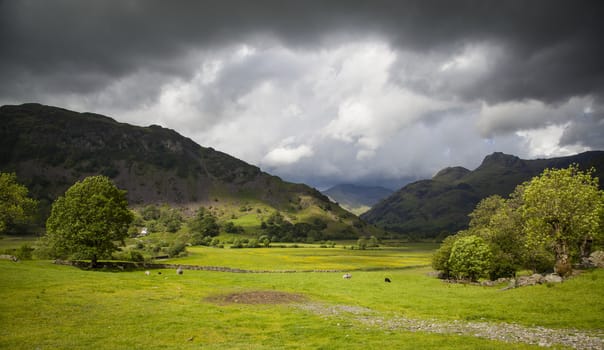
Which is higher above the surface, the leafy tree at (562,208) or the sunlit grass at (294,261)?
the leafy tree at (562,208)

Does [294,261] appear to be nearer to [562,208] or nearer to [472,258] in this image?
[472,258]

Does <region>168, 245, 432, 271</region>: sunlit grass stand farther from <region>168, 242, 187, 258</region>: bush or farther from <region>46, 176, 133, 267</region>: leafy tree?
<region>46, 176, 133, 267</region>: leafy tree

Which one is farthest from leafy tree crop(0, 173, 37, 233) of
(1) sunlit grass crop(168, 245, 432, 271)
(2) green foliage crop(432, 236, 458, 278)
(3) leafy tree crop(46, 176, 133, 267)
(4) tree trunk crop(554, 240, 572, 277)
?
(4) tree trunk crop(554, 240, 572, 277)

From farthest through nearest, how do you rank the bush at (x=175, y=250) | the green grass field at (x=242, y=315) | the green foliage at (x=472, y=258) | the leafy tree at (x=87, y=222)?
the bush at (x=175, y=250) → the leafy tree at (x=87, y=222) → the green foliage at (x=472, y=258) → the green grass field at (x=242, y=315)

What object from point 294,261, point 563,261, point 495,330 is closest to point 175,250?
point 294,261

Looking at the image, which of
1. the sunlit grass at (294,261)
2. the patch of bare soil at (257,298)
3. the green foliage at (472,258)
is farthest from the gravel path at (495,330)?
the sunlit grass at (294,261)

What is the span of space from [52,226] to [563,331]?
271 ft

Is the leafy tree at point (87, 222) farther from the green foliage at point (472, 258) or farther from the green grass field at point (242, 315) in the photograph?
the green foliage at point (472, 258)

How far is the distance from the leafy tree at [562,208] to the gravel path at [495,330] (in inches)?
944

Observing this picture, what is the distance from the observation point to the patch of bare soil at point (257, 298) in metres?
37.1

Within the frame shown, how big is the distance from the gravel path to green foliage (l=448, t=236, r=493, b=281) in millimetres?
36539

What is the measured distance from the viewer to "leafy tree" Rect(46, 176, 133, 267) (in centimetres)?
6544

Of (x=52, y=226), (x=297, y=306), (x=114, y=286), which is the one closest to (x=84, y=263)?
(x=52, y=226)

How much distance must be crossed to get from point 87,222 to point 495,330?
71873mm
